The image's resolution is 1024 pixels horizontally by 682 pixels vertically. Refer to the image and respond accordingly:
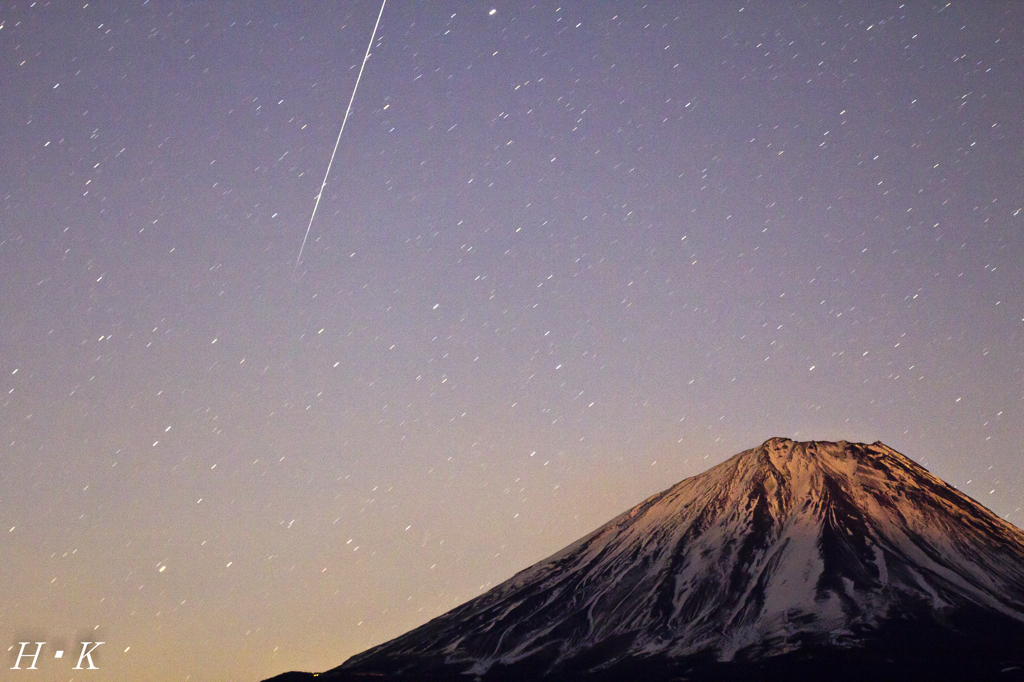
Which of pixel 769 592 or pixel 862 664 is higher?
pixel 769 592

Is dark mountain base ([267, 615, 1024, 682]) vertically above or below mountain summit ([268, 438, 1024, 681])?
below

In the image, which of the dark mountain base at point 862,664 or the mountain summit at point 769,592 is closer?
the dark mountain base at point 862,664

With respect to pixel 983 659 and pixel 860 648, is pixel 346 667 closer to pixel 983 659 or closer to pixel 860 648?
pixel 860 648

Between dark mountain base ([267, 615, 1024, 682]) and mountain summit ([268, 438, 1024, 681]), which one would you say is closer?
dark mountain base ([267, 615, 1024, 682])

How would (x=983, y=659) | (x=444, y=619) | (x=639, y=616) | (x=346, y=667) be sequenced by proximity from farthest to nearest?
(x=444, y=619)
(x=346, y=667)
(x=639, y=616)
(x=983, y=659)

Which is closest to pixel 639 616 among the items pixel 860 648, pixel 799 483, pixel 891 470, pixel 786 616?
pixel 786 616

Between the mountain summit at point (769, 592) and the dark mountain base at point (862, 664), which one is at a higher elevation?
the mountain summit at point (769, 592)

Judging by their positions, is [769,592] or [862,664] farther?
[769,592]

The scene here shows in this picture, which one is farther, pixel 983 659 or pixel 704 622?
pixel 704 622
